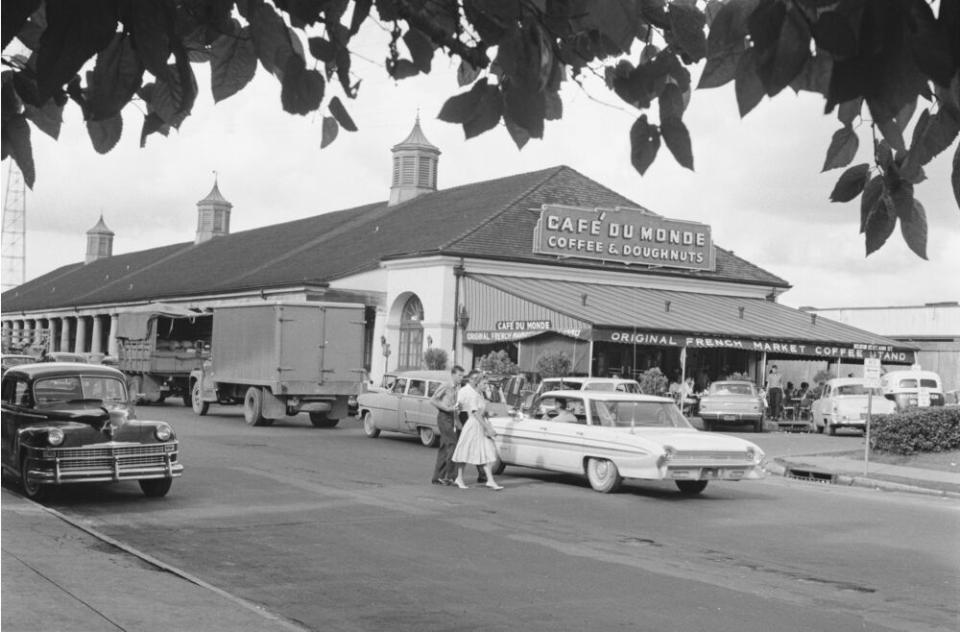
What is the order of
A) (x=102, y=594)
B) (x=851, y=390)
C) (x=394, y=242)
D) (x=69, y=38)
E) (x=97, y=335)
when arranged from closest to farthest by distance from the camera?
(x=69, y=38) → (x=102, y=594) → (x=851, y=390) → (x=394, y=242) → (x=97, y=335)

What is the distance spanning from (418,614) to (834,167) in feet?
16.4

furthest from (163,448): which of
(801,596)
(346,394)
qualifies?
(346,394)

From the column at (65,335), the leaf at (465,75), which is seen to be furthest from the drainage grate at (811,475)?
the column at (65,335)

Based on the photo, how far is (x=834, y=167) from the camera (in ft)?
13.3

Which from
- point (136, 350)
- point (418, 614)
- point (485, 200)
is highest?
point (485, 200)

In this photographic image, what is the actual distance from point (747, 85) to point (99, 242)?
96774 mm

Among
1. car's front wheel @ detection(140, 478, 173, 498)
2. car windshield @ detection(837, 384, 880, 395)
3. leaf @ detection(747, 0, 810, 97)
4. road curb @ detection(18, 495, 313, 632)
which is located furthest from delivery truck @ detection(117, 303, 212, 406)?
leaf @ detection(747, 0, 810, 97)

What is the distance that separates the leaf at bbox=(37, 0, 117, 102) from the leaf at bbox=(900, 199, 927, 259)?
2561mm

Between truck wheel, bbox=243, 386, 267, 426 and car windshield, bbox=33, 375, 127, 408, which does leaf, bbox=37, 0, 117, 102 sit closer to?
car windshield, bbox=33, 375, 127, 408

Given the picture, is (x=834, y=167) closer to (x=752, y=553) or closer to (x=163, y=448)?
(x=752, y=553)

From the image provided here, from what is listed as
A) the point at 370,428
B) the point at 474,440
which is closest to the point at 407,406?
the point at 370,428

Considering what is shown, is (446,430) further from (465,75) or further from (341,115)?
(341,115)

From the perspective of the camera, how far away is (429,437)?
79.7ft

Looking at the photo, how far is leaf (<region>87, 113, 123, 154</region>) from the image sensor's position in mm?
4023
